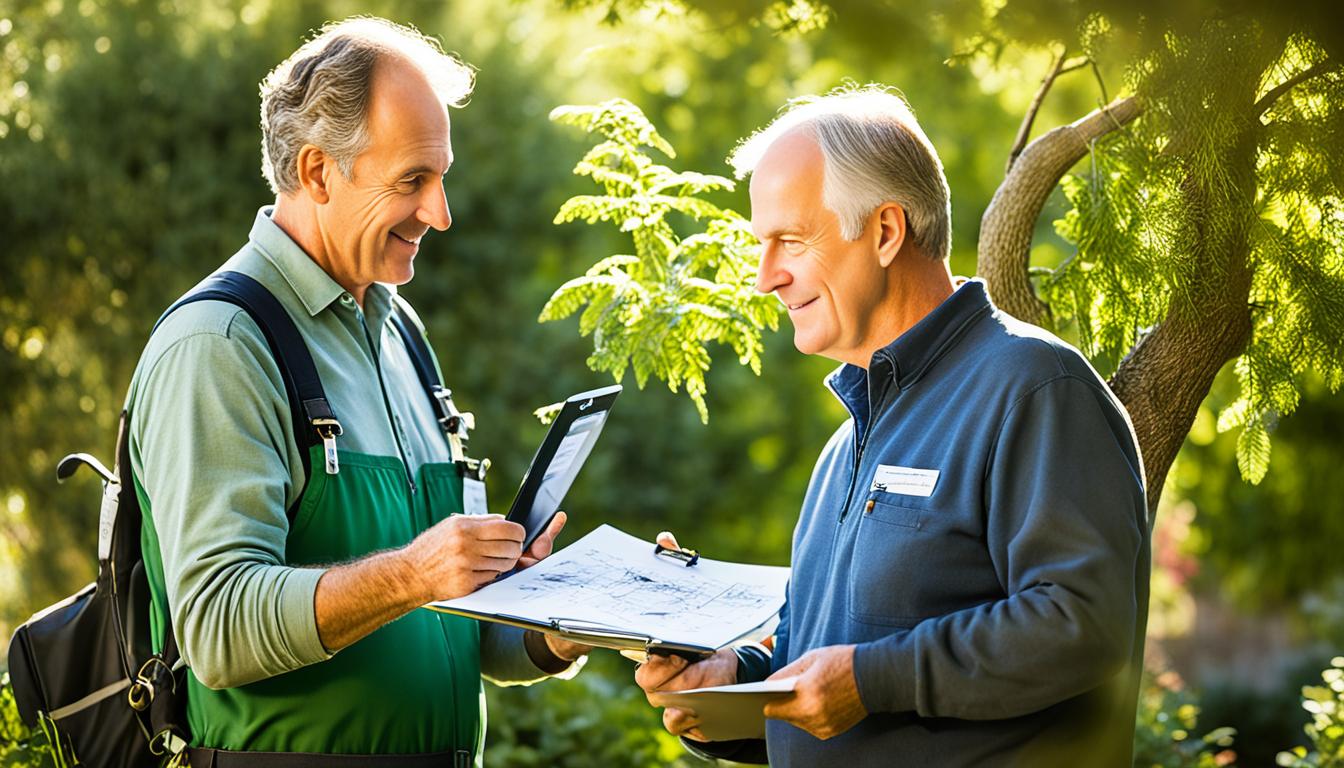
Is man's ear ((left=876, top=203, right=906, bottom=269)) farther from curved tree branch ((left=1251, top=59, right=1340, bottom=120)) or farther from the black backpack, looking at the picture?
the black backpack

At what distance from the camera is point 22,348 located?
343 inches

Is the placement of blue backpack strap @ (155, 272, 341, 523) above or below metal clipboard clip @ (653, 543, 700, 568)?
above

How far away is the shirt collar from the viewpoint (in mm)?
2787

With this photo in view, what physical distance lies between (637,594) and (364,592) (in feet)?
1.77

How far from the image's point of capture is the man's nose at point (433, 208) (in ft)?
9.42

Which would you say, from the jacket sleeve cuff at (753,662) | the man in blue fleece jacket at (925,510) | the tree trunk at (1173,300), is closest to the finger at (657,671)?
the man in blue fleece jacket at (925,510)

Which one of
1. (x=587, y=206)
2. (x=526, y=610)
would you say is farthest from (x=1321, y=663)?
(x=526, y=610)

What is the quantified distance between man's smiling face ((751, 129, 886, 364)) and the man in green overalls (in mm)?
710

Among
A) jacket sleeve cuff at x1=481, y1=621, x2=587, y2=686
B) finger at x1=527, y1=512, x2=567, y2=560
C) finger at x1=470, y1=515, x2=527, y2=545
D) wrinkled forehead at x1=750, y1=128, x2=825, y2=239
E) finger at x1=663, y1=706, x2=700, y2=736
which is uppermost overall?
wrinkled forehead at x1=750, y1=128, x2=825, y2=239

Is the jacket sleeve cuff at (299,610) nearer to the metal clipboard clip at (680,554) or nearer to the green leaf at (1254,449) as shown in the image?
the metal clipboard clip at (680,554)

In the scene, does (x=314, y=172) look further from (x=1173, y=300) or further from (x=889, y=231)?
(x=1173, y=300)

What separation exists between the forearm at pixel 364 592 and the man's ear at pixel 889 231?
1.06 meters

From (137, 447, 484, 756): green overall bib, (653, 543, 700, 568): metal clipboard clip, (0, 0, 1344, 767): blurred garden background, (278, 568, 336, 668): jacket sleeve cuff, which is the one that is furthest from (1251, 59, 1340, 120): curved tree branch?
(278, 568, 336, 668): jacket sleeve cuff

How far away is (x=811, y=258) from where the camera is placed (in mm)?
2576
